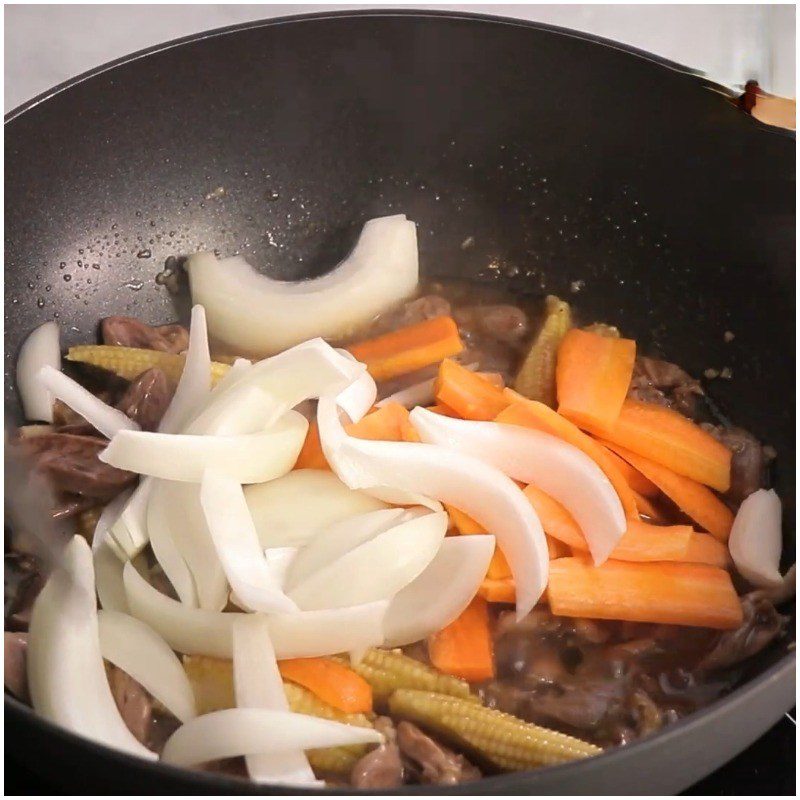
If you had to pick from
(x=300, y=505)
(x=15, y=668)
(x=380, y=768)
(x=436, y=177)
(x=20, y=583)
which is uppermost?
(x=436, y=177)

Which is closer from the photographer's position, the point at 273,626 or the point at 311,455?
the point at 273,626

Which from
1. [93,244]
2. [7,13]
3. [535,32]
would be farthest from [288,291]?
[7,13]

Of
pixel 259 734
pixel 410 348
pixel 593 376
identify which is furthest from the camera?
pixel 410 348

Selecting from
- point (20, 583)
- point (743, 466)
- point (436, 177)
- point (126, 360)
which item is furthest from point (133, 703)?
point (436, 177)

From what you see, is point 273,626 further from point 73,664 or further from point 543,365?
point 543,365

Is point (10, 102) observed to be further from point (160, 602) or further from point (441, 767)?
point (441, 767)

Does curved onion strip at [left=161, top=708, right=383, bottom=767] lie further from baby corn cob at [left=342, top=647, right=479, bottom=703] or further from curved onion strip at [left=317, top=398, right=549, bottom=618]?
curved onion strip at [left=317, top=398, right=549, bottom=618]

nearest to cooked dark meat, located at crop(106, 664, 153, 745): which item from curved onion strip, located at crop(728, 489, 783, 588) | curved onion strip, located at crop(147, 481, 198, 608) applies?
curved onion strip, located at crop(147, 481, 198, 608)
